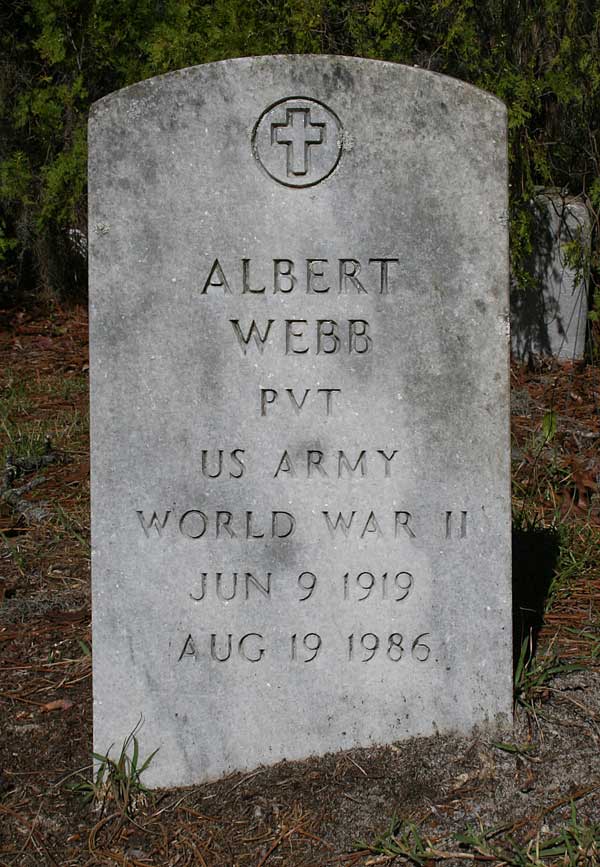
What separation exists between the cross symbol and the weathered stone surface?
12.6ft

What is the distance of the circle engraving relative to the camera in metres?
2.47

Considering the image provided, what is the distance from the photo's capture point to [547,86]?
543 centimetres

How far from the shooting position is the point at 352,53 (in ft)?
17.8

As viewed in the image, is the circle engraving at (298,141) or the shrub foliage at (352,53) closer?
the circle engraving at (298,141)

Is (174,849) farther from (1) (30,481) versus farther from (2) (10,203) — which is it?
(2) (10,203)

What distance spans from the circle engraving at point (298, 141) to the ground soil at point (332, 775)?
149 cm

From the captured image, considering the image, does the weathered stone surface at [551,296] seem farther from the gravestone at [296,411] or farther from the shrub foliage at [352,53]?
the gravestone at [296,411]

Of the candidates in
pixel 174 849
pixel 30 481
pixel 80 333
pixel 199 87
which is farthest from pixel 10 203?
pixel 174 849

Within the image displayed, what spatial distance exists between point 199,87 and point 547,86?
138 inches

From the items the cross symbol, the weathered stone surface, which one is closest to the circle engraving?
the cross symbol

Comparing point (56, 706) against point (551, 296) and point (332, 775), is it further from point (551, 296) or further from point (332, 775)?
point (551, 296)

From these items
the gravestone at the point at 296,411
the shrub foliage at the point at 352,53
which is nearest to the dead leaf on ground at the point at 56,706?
the gravestone at the point at 296,411

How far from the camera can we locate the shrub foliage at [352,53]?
521cm

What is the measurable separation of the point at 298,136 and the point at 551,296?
160 inches
